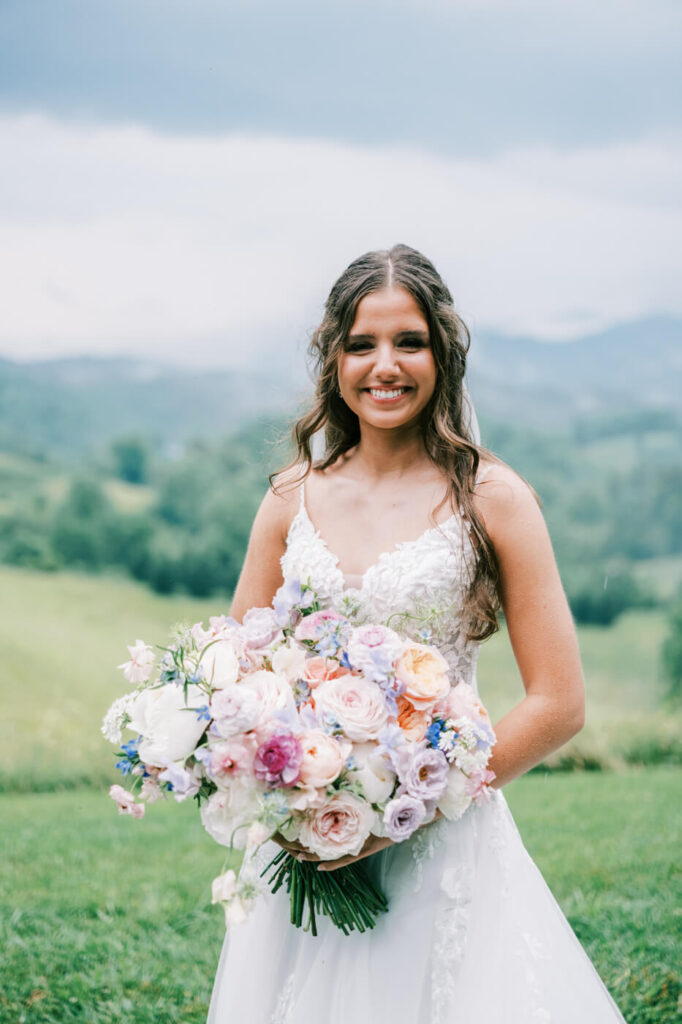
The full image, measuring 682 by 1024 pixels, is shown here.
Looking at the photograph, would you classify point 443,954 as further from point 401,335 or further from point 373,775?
point 401,335

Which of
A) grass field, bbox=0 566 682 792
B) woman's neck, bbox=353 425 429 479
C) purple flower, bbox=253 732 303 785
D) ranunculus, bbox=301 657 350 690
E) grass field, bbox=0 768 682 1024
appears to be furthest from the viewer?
grass field, bbox=0 566 682 792

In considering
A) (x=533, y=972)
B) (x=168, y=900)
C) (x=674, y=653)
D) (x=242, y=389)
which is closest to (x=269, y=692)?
(x=533, y=972)

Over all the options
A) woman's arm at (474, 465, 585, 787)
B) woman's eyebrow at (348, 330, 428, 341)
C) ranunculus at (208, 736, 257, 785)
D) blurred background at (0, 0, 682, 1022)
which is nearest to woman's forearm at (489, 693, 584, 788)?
woman's arm at (474, 465, 585, 787)

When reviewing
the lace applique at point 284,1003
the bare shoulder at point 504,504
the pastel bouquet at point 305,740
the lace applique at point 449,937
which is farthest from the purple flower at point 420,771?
the lace applique at point 284,1003

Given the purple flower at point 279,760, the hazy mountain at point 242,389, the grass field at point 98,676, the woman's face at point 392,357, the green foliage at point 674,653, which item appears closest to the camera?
the purple flower at point 279,760

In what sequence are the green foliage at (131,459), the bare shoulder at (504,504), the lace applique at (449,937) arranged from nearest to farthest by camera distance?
the lace applique at (449,937) → the bare shoulder at (504,504) → the green foliage at (131,459)

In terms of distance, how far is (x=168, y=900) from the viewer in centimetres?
516

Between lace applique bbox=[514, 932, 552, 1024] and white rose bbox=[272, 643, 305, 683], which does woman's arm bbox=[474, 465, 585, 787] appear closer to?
lace applique bbox=[514, 932, 552, 1024]

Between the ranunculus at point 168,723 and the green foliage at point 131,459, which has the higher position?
the green foliage at point 131,459

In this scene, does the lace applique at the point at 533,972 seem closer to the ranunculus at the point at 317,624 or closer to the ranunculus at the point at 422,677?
the ranunculus at the point at 422,677

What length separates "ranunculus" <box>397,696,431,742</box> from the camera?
7.03 feet

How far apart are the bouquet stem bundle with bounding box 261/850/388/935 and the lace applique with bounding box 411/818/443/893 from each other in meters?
0.11

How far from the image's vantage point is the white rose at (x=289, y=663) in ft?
7.45

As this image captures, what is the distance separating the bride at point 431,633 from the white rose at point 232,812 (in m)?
0.15
